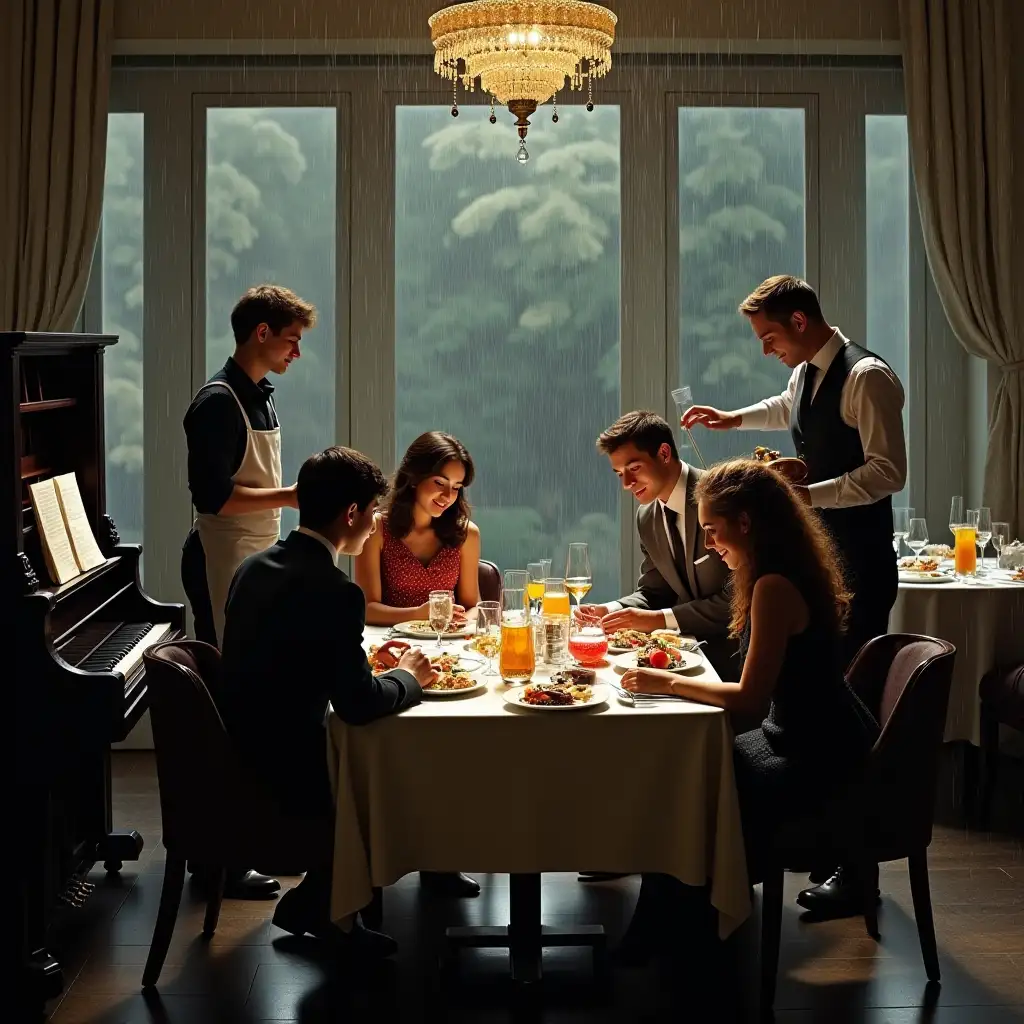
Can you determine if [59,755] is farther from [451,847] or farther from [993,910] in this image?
[993,910]

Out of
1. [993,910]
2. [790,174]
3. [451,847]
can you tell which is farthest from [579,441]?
[451,847]

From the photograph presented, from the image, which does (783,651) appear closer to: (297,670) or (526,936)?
(526,936)

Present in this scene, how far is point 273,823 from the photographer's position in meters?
3.03

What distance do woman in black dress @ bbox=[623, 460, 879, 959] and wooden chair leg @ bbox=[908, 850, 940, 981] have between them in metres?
0.37

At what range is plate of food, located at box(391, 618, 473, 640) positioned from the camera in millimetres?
3760

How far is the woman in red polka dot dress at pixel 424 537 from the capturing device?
4082 mm

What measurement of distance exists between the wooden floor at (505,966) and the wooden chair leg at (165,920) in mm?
47

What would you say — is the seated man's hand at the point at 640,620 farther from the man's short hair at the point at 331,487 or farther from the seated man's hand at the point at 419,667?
the man's short hair at the point at 331,487

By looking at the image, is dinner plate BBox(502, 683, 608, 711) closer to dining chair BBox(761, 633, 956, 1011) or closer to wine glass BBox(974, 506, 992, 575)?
dining chair BBox(761, 633, 956, 1011)

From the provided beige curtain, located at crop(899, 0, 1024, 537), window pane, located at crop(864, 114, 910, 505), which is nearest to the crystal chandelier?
beige curtain, located at crop(899, 0, 1024, 537)

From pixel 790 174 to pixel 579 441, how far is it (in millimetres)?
1371

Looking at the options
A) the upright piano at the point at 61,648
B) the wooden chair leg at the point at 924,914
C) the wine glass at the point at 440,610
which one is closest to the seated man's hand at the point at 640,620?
the wine glass at the point at 440,610

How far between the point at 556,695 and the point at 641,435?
3.91ft

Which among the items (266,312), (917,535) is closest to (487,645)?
→ (266,312)
